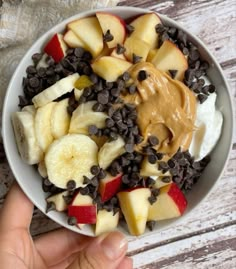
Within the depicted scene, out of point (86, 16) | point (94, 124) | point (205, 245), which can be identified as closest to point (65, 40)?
point (86, 16)

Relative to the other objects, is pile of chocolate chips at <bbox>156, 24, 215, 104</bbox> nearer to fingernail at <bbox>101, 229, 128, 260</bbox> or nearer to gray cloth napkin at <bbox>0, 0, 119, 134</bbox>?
gray cloth napkin at <bbox>0, 0, 119, 134</bbox>

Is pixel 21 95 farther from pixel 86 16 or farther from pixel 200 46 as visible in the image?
pixel 200 46

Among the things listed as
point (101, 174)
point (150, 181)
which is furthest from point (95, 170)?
point (150, 181)

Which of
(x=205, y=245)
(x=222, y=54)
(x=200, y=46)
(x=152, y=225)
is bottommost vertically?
(x=205, y=245)

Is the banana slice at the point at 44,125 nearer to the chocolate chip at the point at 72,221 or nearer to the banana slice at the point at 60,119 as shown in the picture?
the banana slice at the point at 60,119

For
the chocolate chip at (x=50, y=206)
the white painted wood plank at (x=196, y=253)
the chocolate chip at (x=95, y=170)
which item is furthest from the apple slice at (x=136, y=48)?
the white painted wood plank at (x=196, y=253)
